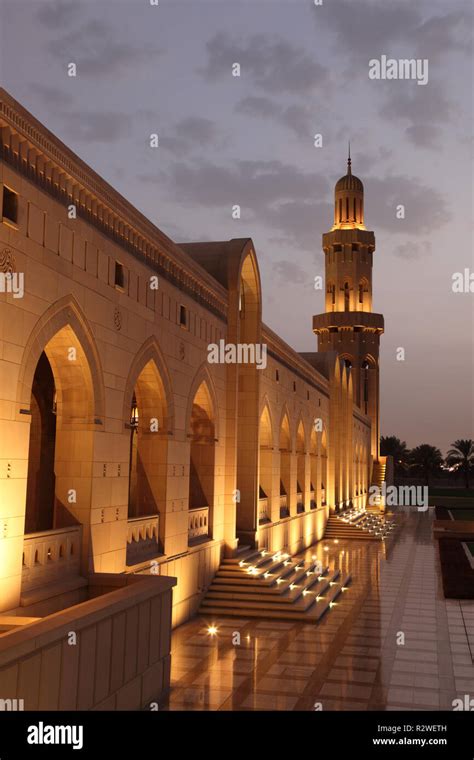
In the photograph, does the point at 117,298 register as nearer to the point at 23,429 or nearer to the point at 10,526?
the point at 23,429

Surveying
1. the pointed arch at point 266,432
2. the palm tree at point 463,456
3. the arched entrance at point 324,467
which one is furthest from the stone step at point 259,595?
the palm tree at point 463,456

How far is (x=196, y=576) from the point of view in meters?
15.5

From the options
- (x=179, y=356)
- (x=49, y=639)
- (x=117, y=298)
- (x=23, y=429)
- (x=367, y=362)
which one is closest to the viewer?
(x=49, y=639)

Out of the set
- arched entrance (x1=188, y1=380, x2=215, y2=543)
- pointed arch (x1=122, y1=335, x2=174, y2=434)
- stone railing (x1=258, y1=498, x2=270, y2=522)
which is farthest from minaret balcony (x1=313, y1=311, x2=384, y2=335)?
pointed arch (x1=122, y1=335, x2=174, y2=434)

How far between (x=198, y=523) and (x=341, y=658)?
16.7 ft

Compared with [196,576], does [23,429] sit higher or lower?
higher

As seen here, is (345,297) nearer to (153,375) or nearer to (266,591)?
(266,591)

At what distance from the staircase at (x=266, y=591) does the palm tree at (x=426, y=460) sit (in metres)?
67.0

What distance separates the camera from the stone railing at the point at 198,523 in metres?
15.9

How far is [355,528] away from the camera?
109 feet

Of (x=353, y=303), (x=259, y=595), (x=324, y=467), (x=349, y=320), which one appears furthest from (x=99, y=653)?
(x=353, y=303)

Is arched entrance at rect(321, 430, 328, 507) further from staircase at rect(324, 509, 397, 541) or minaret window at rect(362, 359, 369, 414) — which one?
minaret window at rect(362, 359, 369, 414)
